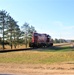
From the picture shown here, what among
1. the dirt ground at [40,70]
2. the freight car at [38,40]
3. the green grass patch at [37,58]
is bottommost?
the dirt ground at [40,70]

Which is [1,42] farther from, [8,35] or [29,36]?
[29,36]

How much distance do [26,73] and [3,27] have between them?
45.5m

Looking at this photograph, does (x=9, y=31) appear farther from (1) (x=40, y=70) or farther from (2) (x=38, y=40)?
(1) (x=40, y=70)

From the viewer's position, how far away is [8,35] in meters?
65.4

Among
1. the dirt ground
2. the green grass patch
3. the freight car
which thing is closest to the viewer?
the dirt ground

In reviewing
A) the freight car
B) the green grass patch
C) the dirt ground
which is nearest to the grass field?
the green grass patch

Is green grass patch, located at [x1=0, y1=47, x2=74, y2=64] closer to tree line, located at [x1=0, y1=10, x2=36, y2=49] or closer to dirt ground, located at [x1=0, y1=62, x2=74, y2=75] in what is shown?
dirt ground, located at [x1=0, y1=62, x2=74, y2=75]

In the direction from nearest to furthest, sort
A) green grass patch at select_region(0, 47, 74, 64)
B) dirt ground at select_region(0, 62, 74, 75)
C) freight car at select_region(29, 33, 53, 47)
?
dirt ground at select_region(0, 62, 74, 75), green grass patch at select_region(0, 47, 74, 64), freight car at select_region(29, 33, 53, 47)

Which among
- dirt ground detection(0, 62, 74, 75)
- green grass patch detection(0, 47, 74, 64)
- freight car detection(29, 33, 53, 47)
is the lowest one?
dirt ground detection(0, 62, 74, 75)

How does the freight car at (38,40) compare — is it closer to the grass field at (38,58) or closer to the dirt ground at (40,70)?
the grass field at (38,58)

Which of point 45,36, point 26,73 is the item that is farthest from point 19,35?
point 26,73

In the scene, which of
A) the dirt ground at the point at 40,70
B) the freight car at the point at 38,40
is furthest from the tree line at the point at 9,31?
the dirt ground at the point at 40,70

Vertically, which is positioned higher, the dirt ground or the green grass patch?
the green grass patch

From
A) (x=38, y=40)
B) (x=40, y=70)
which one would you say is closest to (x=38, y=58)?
(x=40, y=70)
